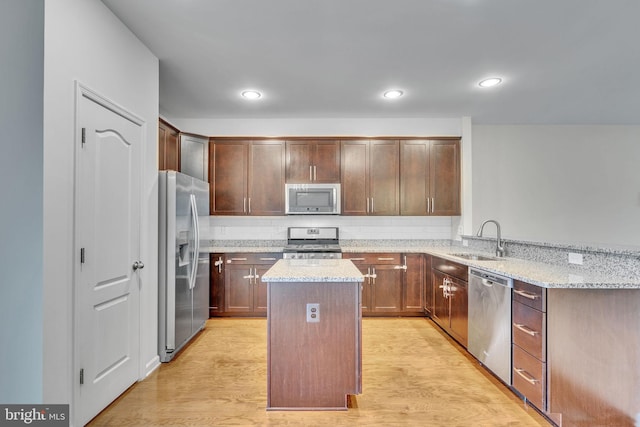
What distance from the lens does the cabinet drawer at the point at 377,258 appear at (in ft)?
13.2

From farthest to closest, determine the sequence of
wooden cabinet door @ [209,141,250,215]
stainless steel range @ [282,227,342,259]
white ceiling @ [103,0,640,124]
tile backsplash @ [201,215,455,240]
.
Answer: tile backsplash @ [201,215,455,240]
stainless steel range @ [282,227,342,259]
wooden cabinet door @ [209,141,250,215]
white ceiling @ [103,0,640,124]

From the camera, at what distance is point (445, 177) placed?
431 centimetres

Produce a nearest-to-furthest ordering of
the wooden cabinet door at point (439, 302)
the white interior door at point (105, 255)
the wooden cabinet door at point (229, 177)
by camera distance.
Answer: the white interior door at point (105, 255), the wooden cabinet door at point (439, 302), the wooden cabinet door at point (229, 177)

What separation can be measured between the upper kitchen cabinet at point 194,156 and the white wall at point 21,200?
2.12 m

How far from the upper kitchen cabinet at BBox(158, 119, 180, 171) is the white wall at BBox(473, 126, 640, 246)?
4.07 m

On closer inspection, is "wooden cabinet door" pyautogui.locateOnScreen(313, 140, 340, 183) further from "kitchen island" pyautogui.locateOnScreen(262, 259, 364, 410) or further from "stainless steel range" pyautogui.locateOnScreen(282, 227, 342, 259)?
"kitchen island" pyautogui.locateOnScreen(262, 259, 364, 410)

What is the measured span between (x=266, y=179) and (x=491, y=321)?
9.97 feet

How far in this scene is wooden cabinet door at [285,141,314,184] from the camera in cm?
427

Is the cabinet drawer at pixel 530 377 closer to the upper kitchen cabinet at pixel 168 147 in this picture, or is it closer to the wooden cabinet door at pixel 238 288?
the wooden cabinet door at pixel 238 288

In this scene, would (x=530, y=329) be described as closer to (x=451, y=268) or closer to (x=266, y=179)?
(x=451, y=268)

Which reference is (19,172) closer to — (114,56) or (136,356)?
(114,56)

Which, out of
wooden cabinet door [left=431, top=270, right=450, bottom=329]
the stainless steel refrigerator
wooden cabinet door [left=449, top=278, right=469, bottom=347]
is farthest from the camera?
wooden cabinet door [left=431, top=270, right=450, bottom=329]
